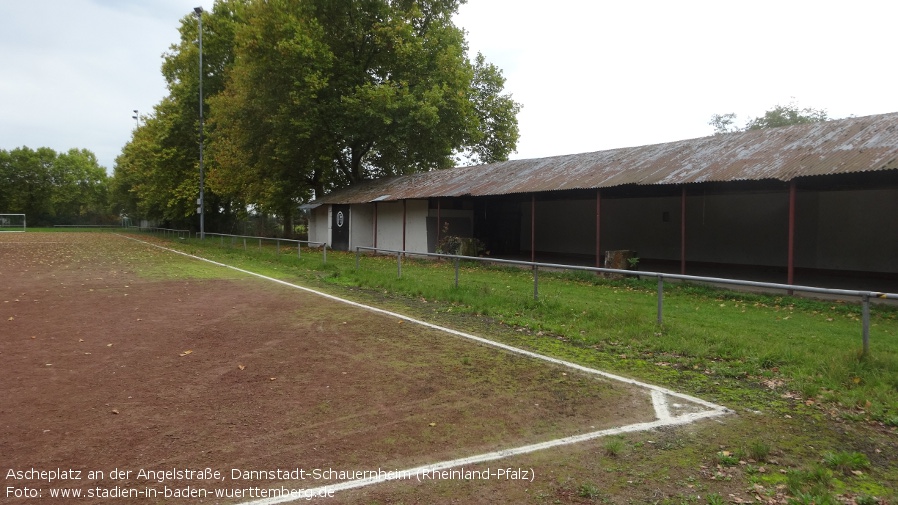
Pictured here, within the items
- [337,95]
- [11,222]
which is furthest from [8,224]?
[337,95]

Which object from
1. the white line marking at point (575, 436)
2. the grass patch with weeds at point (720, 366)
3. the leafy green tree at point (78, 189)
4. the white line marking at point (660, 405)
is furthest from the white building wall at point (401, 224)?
the leafy green tree at point (78, 189)

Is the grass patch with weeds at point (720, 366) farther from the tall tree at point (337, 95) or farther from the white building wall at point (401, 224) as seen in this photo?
the tall tree at point (337, 95)

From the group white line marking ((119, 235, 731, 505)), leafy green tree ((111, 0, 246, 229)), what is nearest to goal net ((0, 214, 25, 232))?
leafy green tree ((111, 0, 246, 229))

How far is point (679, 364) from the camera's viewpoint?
6.63 m

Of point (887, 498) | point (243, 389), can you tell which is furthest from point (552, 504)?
point (243, 389)

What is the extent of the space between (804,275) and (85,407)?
17.1m

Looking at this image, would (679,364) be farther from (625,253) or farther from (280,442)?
(625,253)

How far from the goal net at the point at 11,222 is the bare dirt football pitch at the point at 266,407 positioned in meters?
60.3

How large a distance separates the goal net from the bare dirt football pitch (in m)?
60.3

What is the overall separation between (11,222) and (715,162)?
68.3m

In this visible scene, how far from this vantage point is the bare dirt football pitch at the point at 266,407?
141 inches

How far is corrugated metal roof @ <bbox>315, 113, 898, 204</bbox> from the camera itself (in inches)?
486

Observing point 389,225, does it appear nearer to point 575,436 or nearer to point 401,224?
point 401,224

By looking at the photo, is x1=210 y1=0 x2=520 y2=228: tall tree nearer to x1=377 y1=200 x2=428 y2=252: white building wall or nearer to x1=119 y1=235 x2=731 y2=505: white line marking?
x1=377 y1=200 x2=428 y2=252: white building wall
